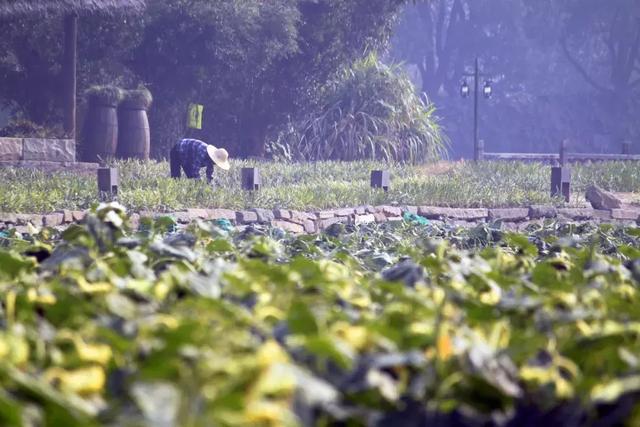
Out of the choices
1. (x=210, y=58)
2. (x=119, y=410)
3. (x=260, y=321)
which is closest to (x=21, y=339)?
(x=119, y=410)

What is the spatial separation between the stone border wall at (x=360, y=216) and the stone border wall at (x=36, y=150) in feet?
15.0

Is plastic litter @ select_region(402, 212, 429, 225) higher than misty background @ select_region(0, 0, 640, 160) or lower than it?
lower

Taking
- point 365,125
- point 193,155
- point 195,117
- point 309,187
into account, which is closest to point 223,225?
point 309,187

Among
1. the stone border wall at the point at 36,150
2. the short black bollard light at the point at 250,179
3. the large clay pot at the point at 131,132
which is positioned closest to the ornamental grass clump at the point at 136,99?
the large clay pot at the point at 131,132

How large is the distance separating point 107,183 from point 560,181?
6470 mm

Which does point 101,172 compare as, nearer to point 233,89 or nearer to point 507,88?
point 233,89

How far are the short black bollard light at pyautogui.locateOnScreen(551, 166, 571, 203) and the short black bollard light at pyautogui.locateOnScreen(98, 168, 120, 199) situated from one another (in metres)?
6.29

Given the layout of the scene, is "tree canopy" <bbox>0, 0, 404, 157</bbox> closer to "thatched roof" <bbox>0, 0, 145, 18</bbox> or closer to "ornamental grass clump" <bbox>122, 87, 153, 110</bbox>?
"thatched roof" <bbox>0, 0, 145, 18</bbox>

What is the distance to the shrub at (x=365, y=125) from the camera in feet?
66.4

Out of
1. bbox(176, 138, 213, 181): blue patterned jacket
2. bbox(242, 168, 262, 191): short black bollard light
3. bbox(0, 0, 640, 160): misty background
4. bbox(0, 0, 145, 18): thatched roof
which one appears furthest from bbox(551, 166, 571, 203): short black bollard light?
bbox(0, 0, 145, 18): thatched roof

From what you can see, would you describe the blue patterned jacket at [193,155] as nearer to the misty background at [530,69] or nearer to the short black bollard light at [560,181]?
the short black bollard light at [560,181]

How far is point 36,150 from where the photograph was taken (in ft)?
47.1

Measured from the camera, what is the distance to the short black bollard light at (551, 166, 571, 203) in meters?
13.9

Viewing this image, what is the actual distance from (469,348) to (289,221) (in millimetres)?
9687
